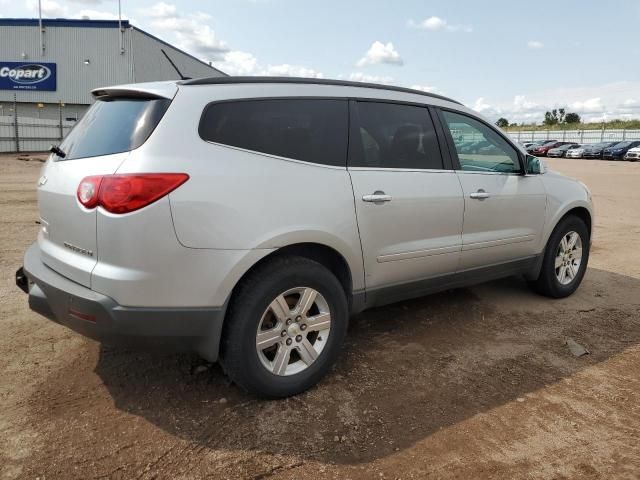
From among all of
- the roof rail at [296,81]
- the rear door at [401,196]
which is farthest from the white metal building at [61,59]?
the rear door at [401,196]

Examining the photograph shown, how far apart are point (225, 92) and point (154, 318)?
1.26 m

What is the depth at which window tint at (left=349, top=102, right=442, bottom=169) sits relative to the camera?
11.2ft

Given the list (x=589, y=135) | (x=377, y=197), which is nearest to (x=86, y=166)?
(x=377, y=197)

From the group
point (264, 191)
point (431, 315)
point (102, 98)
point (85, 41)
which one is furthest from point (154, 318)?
point (85, 41)

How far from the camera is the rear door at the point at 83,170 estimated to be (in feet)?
8.62

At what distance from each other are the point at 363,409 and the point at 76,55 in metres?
38.3

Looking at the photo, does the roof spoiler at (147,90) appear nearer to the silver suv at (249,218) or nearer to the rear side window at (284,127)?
the silver suv at (249,218)

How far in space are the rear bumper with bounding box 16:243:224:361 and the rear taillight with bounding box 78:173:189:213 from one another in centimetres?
46

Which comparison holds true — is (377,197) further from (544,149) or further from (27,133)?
(544,149)

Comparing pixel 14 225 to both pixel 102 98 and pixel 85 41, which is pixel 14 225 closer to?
pixel 102 98

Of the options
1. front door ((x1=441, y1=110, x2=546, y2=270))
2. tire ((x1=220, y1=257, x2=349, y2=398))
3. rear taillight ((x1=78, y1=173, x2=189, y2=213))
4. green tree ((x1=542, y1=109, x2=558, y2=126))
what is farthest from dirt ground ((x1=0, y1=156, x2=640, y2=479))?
green tree ((x1=542, y1=109, x2=558, y2=126))

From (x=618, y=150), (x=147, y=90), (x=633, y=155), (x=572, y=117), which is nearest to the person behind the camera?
(x=147, y=90)

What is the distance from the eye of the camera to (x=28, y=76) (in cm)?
3503

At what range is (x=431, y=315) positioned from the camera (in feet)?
14.7
